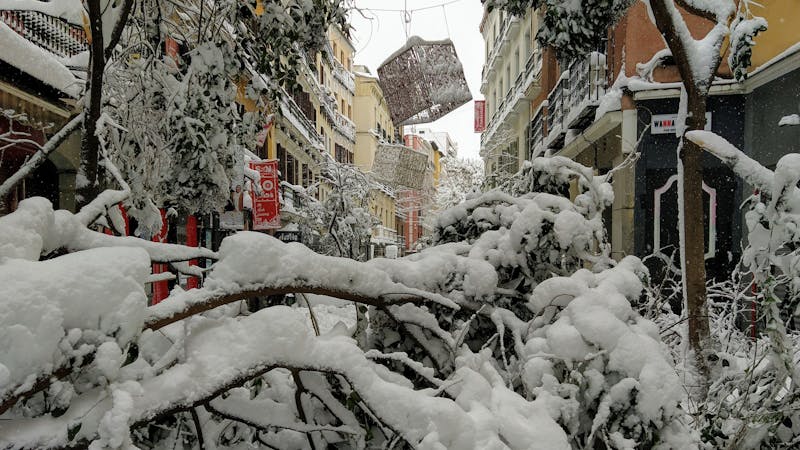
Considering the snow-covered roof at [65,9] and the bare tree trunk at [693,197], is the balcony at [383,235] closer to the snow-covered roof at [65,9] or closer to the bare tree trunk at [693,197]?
the snow-covered roof at [65,9]

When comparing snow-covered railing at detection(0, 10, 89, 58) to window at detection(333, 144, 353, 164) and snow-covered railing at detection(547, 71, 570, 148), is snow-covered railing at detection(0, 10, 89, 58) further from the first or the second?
window at detection(333, 144, 353, 164)

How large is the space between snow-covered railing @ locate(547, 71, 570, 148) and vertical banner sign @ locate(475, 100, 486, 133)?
63.9ft

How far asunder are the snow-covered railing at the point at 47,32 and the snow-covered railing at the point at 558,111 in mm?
10161

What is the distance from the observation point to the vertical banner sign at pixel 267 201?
616 inches

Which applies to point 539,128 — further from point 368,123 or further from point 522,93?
point 368,123

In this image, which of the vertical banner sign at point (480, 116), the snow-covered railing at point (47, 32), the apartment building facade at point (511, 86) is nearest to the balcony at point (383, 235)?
the vertical banner sign at point (480, 116)

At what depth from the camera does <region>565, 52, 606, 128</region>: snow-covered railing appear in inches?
461

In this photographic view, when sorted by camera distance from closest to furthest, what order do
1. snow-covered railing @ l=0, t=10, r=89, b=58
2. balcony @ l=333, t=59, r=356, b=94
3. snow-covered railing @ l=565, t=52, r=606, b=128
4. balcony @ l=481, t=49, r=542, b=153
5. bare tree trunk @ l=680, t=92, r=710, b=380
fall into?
1. bare tree trunk @ l=680, t=92, r=710, b=380
2. snow-covered railing @ l=0, t=10, r=89, b=58
3. snow-covered railing @ l=565, t=52, r=606, b=128
4. balcony @ l=481, t=49, r=542, b=153
5. balcony @ l=333, t=59, r=356, b=94

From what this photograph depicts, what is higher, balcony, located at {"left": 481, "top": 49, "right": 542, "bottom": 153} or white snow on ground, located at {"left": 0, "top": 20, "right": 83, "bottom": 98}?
balcony, located at {"left": 481, "top": 49, "right": 542, "bottom": 153}

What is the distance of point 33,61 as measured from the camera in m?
7.83

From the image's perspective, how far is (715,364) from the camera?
308cm

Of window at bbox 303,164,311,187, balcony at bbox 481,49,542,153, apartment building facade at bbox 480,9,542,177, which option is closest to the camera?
balcony at bbox 481,49,542,153

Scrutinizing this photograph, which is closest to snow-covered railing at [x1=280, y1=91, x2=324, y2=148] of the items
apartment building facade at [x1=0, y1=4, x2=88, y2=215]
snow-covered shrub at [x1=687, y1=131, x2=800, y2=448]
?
apartment building facade at [x1=0, y1=4, x2=88, y2=215]

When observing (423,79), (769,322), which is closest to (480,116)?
(423,79)
